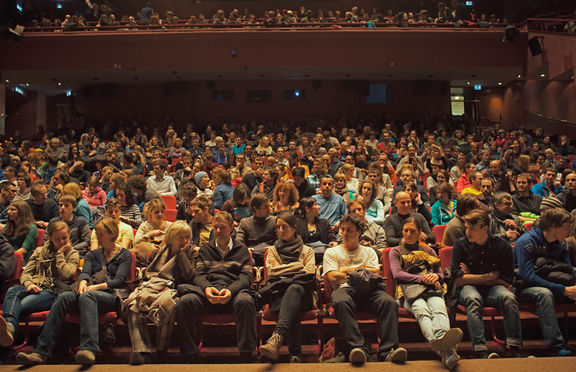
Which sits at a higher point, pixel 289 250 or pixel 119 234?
pixel 119 234

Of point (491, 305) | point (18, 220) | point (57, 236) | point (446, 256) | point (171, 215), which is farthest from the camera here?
point (171, 215)

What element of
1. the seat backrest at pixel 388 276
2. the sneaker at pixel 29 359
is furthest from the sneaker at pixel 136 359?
the seat backrest at pixel 388 276

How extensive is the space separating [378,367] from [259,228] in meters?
1.48

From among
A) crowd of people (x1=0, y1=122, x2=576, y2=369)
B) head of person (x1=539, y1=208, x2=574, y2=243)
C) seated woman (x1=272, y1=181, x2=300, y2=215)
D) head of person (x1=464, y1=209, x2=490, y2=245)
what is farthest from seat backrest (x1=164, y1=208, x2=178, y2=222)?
head of person (x1=539, y1=208, x2=574, y2=243)

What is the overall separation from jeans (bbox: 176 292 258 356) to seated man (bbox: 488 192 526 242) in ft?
6.76

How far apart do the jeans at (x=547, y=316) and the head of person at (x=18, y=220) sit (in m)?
3.59

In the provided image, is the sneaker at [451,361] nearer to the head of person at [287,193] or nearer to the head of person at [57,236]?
the head of person at [287,193]

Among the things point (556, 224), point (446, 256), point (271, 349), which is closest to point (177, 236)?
point (271, 349)

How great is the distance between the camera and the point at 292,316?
9.12ft

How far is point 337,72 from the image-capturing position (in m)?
11.9

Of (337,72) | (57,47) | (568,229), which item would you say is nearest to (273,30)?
(337,72)

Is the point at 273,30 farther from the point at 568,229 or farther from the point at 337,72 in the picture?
the point at 568,229

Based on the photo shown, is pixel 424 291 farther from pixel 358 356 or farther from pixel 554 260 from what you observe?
pixel 554 260

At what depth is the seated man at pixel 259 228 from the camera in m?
3.58
